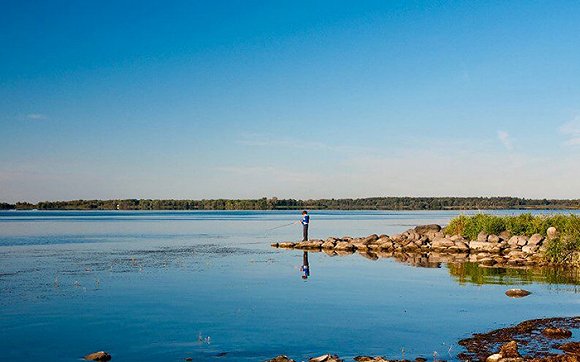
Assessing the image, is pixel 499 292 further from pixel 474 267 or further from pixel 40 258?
pixel 40 258

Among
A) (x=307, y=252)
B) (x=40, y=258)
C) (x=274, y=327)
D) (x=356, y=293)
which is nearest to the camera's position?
(x=274, y=327)

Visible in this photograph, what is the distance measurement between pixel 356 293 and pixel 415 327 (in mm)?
5528

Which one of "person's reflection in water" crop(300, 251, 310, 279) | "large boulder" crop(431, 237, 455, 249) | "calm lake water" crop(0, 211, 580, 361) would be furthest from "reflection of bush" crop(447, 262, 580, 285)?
"large boulder" crop(431, 237, 455, 249)

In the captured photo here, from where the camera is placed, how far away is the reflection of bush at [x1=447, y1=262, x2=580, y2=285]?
23.9m

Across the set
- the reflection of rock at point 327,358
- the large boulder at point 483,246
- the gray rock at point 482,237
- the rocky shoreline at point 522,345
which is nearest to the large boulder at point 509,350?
the rocky shoreline at point 522,345

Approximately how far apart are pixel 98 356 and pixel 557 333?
34.2ft

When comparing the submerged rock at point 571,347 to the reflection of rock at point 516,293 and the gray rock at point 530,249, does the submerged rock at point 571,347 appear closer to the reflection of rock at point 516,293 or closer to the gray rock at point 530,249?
the reflection of rock at point 516,293

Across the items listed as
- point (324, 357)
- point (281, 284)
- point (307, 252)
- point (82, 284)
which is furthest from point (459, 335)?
point (307, 252)

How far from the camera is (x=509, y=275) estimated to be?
85.1ft

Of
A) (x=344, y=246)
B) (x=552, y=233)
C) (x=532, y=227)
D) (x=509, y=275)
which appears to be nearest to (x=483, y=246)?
(x=532, y=227)

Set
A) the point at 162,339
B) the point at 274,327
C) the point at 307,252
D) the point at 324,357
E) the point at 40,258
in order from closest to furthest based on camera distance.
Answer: the point at 324,357, the point at 162,339, the point at 274,327, the point at 40,258, the point at 307,252

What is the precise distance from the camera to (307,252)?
122ft

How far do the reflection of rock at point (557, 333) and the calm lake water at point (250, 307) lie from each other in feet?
4.64

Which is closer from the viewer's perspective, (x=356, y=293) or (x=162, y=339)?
(x=162, y=339)
